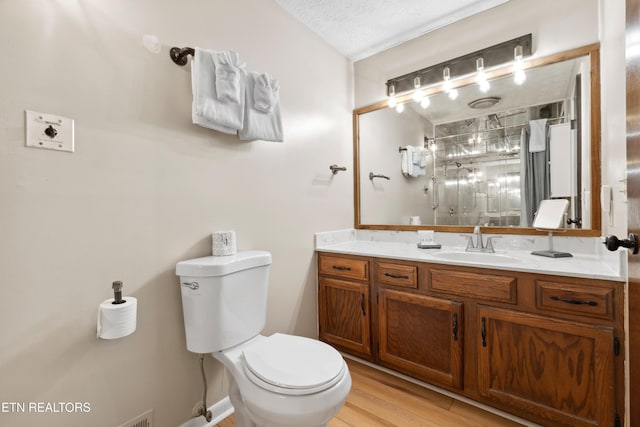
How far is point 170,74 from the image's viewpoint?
51.6 inches

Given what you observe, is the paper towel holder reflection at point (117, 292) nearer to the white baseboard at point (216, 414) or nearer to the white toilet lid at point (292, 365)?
the white toilet lid at point (292, 365)

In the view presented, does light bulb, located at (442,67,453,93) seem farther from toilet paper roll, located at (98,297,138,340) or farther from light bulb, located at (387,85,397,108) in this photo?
toilet paper roll, located at (98,297,138,340)

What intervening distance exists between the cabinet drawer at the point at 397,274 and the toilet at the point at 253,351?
2.28 ft

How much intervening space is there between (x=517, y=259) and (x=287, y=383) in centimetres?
136

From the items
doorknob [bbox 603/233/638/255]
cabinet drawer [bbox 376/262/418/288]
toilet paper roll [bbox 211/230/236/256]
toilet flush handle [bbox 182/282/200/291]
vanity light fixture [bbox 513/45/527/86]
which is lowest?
cabinet drawer [bbox 376/262/418/288]

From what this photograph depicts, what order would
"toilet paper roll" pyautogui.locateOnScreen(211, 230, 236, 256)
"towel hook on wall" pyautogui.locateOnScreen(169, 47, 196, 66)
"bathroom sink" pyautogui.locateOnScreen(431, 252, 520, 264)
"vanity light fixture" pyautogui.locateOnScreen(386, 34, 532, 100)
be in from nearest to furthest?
"towel hook on wall" pyautogui.locateOnScreen(169, 47, 196, 66), "toilet paper roll" pyautogui.locateOnScreen(211, 230, 236, 256), "bathroom sink" pyautogui.locateOnScreen(431, 252, 520, 264), "vanity light fixture" pyautogui.locateOnScreen(386, 34, 532, 100)

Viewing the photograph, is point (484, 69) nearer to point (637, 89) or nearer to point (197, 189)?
point (637, 89)

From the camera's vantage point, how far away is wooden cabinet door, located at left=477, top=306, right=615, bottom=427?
1.18 meters

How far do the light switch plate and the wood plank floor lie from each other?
4.76ft

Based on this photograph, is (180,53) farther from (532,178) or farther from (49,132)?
(532,178)

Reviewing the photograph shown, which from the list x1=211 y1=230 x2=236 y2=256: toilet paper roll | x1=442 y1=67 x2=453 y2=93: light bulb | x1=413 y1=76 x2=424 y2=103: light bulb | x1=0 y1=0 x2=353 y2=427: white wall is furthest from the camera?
x1=413 y1=76 x2=424 y2=103: light bulb

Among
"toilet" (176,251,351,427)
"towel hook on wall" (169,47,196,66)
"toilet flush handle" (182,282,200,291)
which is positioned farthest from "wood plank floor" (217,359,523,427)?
"towel hook on wall" (169,47,196,66)

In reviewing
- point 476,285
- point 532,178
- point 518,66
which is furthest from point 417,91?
point 476,285

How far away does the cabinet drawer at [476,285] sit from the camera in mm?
1381
